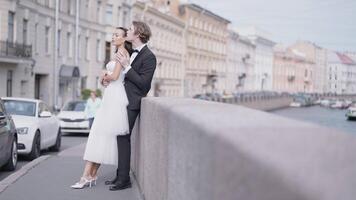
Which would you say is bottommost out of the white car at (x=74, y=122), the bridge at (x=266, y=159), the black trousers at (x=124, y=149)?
the white car at (x=74, y=122)

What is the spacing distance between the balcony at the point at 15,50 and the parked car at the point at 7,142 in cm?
2467

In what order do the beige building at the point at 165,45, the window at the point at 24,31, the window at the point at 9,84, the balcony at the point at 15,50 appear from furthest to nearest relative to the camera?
the beige building at the point at 165,45 → the window at the point at 24,31 → the window at the point at 9,84 → the balcony at the point at 15,50

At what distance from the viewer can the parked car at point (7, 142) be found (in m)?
9.91

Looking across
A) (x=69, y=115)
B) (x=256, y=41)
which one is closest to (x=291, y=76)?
(x=256, y=41)

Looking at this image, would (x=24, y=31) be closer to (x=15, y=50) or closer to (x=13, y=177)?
(x=15, y=50)

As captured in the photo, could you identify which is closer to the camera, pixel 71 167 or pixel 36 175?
pixel 36 175

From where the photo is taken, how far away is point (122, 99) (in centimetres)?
688

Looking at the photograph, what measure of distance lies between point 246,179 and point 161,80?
69.3 metres

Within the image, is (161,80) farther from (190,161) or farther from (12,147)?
(190,161)

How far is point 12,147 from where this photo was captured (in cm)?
1077

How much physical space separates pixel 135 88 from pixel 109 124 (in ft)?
1.63

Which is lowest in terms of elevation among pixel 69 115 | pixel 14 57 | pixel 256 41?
pixel 69 115

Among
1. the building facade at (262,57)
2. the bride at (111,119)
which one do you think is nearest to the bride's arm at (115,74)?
the bride at (111,119)

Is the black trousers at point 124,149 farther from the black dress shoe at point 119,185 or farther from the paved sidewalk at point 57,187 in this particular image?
the paved sidewalk at point 57,187
